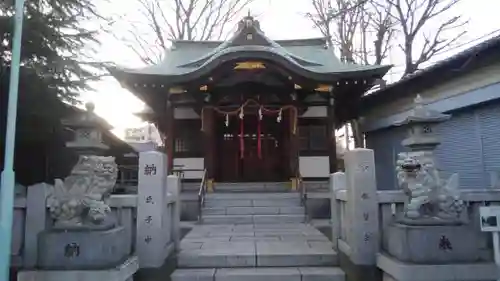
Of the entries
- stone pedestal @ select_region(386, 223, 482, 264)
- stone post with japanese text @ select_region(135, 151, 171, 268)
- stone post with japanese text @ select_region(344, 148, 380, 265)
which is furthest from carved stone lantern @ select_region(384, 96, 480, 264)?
stone post with japanese text @ select_region(135, 151, 171, 268)

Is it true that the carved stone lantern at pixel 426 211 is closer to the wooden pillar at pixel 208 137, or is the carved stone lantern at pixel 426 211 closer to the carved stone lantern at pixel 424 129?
the carved stone lantern at pixel 424 129

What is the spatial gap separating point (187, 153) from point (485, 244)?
10.5 m

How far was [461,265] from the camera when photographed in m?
4.20

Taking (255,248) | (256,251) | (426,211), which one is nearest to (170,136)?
(255,248)

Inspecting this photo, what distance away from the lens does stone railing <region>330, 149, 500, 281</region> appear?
4176mm

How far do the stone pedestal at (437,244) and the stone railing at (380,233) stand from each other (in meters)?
0.02

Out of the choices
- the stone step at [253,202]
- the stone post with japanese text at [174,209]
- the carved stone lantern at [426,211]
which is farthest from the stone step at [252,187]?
the carved stone lantern at [426,211]

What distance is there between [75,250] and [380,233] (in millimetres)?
3734

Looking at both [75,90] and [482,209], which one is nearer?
[482,209]

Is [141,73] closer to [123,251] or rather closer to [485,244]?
[123,251]

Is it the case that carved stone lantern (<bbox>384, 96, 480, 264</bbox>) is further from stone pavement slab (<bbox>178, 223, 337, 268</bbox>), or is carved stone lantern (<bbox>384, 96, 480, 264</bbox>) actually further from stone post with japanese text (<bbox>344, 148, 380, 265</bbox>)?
stone pavement slab (<bbox>178, 223, 337, 268</bbox>)

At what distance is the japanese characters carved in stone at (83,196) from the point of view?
4328 mm

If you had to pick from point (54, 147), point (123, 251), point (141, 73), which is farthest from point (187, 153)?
point (123, 251)

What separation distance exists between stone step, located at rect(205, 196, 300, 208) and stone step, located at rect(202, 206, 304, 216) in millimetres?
242
